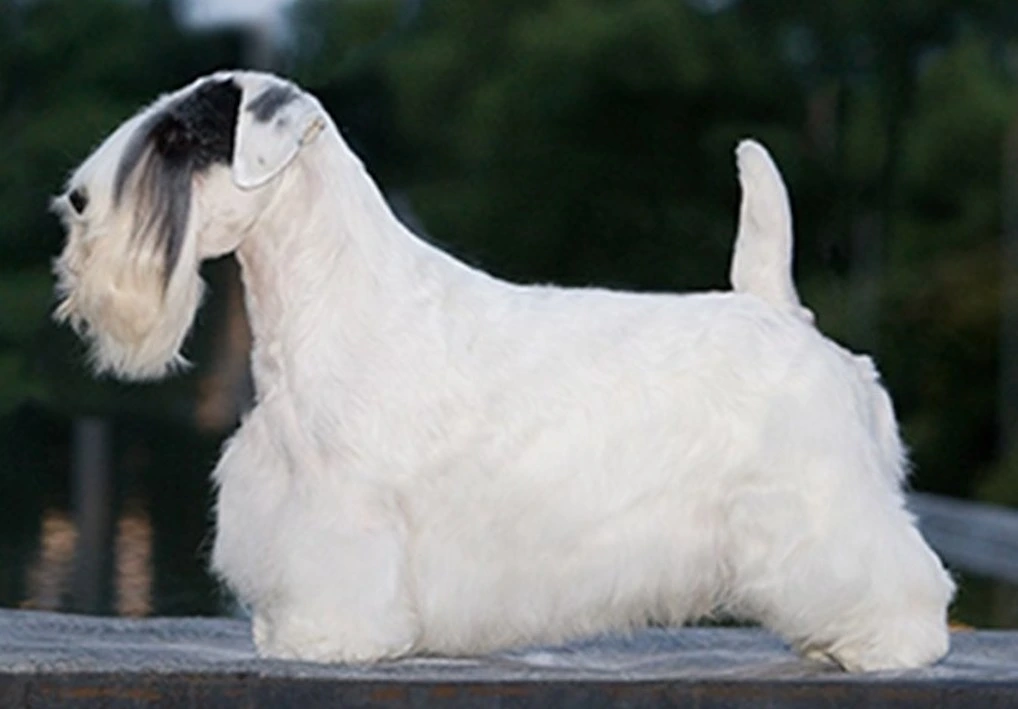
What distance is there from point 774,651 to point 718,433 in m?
1.08

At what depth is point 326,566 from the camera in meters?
5.46

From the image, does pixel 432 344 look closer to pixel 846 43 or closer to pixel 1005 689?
pixel 1005 689

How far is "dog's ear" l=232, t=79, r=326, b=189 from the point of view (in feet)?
18.3

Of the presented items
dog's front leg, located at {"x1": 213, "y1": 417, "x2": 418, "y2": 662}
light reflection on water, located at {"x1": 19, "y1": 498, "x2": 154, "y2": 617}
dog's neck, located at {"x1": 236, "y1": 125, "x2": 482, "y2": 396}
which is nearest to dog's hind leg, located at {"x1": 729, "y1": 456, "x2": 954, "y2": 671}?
dog's front leg, located at {"x1": 213, "y1": 417, "x2": 418, "y2": 662}

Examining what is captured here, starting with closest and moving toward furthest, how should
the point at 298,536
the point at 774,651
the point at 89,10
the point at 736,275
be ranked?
the point at 298,536, the point at 736,275, the point at 774,651, the point at 89,10

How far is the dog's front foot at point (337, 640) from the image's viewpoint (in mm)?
5477

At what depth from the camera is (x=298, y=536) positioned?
18.0ft

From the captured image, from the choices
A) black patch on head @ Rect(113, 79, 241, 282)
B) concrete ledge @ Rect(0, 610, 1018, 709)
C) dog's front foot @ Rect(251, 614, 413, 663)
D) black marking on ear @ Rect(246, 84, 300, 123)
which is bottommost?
concrete ledge @ Rect(0, 610, 1018, 709)

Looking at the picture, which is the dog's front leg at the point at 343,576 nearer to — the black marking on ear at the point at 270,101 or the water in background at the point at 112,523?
the black marking on ear at the point at 270,101

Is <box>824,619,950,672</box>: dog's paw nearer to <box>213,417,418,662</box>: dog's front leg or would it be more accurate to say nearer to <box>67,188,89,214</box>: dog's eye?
<box>213,417,418,662</box>: dog's front leg

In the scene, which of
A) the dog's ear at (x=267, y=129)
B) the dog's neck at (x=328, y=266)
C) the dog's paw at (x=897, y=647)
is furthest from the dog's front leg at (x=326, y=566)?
the dog's paw at (x=897, y=647)

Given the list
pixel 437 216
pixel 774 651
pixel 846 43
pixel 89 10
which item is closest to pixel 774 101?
pixel 846 43

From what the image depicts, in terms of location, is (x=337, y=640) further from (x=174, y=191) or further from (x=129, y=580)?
(x=129, y=580)

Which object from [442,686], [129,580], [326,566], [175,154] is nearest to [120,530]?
[129,580]
